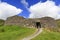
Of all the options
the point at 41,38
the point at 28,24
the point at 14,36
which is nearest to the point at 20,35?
the point at 14,36

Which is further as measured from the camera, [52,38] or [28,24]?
[28,24]

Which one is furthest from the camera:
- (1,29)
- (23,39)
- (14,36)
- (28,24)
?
(28,24)

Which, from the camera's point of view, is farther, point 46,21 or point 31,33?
point 46,21

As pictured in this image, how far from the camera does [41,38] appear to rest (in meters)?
57.6

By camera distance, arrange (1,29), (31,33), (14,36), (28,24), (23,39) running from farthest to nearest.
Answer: (28,24) < (1,29) < (31,33) < (14,36) < (23,39)

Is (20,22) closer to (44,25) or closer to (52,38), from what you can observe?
(44,25)

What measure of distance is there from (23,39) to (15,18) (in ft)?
112

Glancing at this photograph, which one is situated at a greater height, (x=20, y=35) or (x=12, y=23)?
(x=12, y=23)

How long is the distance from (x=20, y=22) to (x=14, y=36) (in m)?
27.1

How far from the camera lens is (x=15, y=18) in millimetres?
88750

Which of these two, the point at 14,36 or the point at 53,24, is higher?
the point at 53,24

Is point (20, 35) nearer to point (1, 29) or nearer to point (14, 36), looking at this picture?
point (14, 36)

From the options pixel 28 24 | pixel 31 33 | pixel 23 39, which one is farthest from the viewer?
pixel 28 24

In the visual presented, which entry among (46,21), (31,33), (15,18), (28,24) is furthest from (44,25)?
(31,33)
